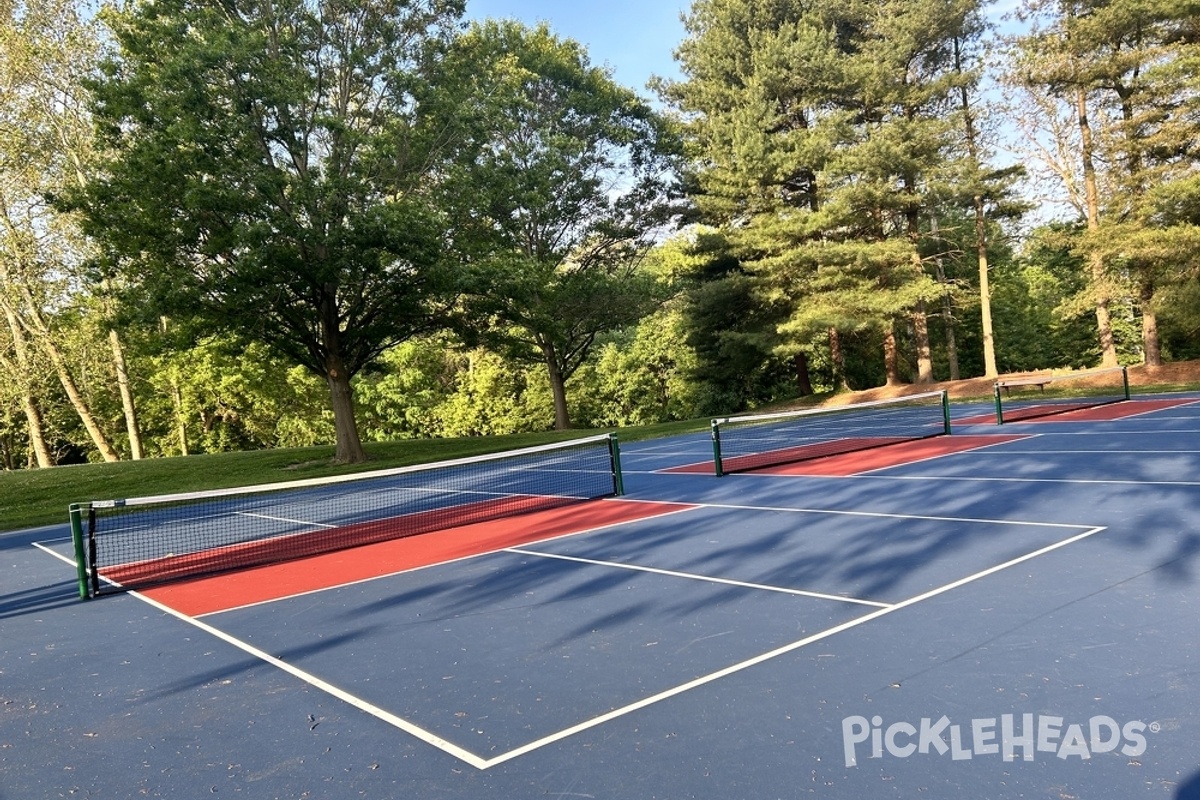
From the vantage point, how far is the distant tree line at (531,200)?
20.4 meters

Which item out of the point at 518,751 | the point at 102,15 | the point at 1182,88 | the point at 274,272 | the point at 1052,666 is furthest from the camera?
the point at 1182,88

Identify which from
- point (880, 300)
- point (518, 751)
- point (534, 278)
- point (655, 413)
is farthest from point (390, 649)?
point (655, 413)

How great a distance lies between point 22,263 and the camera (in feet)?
95.3

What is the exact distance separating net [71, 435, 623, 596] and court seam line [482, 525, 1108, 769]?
4.84 metres

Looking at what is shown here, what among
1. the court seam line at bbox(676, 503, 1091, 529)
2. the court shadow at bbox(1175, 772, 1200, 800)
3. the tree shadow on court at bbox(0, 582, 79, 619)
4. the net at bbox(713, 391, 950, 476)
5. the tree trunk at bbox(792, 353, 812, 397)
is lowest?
the net at bbox(713, 391, 950, 476)

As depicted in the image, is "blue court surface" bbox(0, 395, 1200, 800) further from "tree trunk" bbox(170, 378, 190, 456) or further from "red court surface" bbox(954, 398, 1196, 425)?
"tree trunk" bbox(170, 378, 190, 456)

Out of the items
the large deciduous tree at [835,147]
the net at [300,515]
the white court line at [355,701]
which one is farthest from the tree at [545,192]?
the white court line at [355,701]

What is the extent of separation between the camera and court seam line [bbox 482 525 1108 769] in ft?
12.8

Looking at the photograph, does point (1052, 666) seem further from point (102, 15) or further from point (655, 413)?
point (655, 413)

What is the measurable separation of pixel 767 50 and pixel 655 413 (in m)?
24.3

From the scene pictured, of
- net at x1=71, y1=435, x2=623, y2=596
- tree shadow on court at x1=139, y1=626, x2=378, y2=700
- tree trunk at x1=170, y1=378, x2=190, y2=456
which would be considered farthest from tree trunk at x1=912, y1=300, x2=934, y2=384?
tree trunk at x1=170, y1=378, x2=190, y2=456

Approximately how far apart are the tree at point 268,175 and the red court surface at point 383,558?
11.8 metres

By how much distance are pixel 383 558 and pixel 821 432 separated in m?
16.0

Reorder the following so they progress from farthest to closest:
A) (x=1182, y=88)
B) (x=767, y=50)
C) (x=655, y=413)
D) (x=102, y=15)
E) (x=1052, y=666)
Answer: (x=655, y=413)
(x=767, y=50)
(x=1182, y=88)
(x=102, y=15)
(x=1052, y=666)
